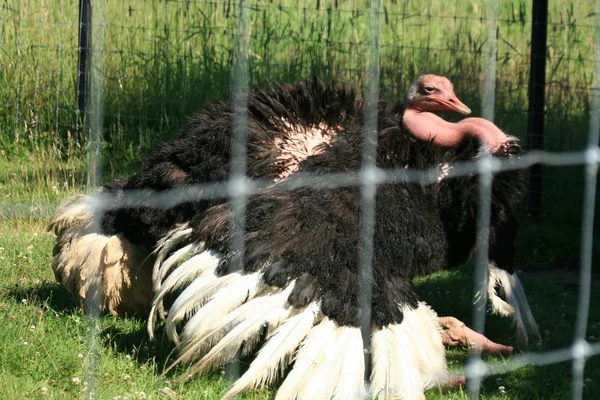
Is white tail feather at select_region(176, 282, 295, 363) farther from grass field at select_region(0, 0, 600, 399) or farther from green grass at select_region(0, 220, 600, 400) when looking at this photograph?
grass field at select_region(0, 0, 600, 399)

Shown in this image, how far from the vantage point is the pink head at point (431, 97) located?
421 cm

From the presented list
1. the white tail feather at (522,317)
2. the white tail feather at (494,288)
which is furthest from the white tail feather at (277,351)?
the white tail feather at (522,317)

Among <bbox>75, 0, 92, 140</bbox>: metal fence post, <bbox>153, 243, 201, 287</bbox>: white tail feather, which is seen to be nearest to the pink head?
<bbox>153, 243, 201, 287</bbox>: white tail feather

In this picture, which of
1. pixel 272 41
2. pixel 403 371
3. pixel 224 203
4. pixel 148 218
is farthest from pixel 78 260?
pixel 272 41

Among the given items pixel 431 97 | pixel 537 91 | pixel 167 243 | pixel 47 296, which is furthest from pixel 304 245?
pixel 537 91

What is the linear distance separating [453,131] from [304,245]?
3.20 feet

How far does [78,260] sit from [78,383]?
87 centimetres

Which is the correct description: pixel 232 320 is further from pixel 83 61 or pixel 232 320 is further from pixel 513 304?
pixel 83 61

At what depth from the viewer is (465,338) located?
13.1ft

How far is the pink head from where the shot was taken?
4.21 metres

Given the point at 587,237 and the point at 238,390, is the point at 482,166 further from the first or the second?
the point at 238,390

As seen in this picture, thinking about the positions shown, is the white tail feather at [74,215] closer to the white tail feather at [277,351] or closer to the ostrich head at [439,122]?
the white tail feather at [277,351]

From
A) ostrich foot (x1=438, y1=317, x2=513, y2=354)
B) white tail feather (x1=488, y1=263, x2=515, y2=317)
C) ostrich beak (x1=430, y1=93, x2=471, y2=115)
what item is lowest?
ostrich foot (x1=438, y1=317, x2=513, y2=354)

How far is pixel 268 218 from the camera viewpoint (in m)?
3.46
